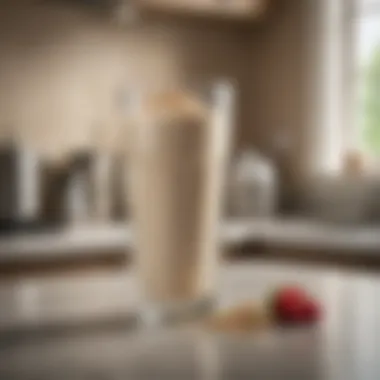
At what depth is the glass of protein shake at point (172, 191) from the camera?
1102 mm

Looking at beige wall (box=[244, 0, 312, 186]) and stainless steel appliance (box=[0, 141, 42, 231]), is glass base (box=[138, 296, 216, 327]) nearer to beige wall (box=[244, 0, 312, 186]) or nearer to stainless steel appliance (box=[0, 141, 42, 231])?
stainless steel appliance (box=[0, 141, 42, 231])

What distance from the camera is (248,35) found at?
3898 mm

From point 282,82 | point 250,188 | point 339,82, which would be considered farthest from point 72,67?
point 339,82

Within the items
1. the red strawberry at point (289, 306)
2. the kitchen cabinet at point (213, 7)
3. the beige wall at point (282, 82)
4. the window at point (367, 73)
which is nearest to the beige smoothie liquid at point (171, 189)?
the red strawberry at point (289, 306)

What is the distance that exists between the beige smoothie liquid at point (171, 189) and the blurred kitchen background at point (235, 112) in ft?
4.50

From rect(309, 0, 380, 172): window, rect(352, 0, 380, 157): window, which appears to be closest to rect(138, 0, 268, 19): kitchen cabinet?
rect(309, 0, 380, 172): window

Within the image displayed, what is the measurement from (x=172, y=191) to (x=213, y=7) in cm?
237

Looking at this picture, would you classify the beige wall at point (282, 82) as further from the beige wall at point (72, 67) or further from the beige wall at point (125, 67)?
the beige wall at point (72, 67)

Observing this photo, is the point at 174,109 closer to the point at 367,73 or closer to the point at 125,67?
the point at 125,67

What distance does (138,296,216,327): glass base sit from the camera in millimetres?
1047

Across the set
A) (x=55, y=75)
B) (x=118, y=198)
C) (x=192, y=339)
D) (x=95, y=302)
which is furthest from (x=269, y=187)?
(x=192, y=339)

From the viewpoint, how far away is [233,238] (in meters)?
2.91

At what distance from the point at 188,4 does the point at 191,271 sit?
90.8 inches

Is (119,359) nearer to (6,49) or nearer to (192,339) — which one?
(192,339)
